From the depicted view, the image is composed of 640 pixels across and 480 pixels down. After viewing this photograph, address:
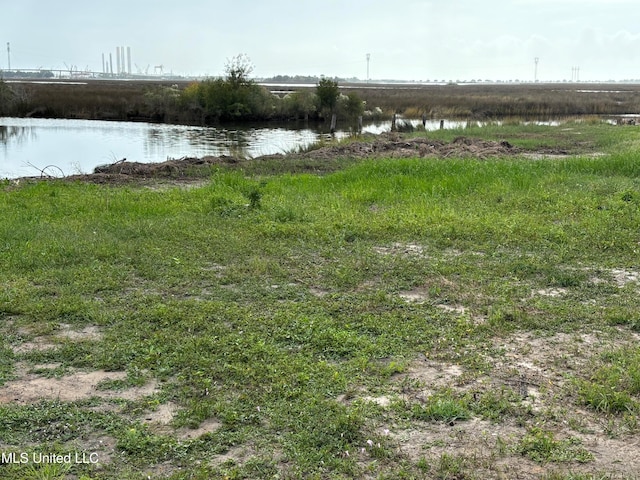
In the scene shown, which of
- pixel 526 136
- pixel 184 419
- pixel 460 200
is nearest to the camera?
pixel 184 419

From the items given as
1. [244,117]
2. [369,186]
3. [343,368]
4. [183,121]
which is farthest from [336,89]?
[343,368]

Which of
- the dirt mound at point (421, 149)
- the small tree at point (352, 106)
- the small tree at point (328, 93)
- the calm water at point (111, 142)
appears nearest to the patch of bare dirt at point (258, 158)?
the dirt mound at point (421, 149)

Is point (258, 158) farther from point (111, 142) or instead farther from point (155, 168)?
point (111, 142)

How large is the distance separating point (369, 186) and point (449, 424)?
953 cm

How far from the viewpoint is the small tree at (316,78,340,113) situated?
146 feet

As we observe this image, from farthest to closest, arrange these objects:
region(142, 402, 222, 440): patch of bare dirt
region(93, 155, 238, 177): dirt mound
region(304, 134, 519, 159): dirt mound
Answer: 1. region(304, 134, 519, 159): dirt mound
2. region(93, 155, 238, 177): dirt mound
3. region(142, 402, 222, 440): patch of bare dirt

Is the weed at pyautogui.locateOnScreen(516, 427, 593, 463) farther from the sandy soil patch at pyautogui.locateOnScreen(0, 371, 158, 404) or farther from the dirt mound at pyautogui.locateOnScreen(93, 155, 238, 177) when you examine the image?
the dirt mound at pyautogui.locateOnScreen(93, 155, 238, 177)

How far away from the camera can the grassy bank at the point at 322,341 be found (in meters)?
3.88

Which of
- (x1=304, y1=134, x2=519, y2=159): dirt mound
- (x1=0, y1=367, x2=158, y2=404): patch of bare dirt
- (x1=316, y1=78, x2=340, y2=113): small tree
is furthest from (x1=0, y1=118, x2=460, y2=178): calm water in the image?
(x1=0, y1=367, x2=158, y2=404): patch of bare dirt

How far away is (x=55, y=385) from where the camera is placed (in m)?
4.72

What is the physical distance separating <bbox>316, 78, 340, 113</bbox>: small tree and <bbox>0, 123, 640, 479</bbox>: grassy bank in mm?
34962

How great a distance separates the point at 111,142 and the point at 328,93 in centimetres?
1851

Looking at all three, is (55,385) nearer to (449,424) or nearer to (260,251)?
(449,424)

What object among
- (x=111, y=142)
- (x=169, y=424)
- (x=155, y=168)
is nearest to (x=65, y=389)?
(x=169, y=424)
